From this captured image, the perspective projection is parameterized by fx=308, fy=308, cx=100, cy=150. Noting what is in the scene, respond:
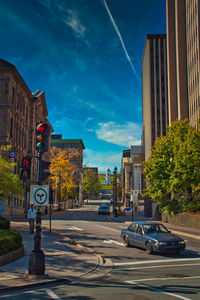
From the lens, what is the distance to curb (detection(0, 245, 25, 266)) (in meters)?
11.5

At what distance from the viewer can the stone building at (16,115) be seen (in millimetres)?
44281

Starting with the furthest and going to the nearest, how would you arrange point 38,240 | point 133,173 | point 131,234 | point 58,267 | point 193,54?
point 133,173 < point 193,54 < point 131,234 < point 58,267 < point 38,240

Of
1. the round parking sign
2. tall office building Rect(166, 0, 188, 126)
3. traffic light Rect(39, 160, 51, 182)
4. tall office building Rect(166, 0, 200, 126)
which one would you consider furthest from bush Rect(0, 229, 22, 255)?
tall office building Rect(166, 0, 188, 126)

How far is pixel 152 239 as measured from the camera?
14797 millimetres

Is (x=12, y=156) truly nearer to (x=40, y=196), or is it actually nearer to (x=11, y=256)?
(x=11, y=256)

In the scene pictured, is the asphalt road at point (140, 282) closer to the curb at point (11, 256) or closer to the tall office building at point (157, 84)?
the curb at point (11, 256)

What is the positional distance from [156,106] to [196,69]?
3514 cm

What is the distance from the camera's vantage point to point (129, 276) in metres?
10.6

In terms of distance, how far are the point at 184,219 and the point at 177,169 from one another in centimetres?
585

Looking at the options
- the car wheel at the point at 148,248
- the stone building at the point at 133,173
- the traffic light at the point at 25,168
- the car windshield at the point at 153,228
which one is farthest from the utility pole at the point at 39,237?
the stone building at the point at 133,173

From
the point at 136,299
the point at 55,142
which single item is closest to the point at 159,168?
the point at 136,299

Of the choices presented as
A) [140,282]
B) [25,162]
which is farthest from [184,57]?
[140,282]

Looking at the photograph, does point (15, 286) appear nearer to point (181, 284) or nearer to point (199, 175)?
point (181, 284)

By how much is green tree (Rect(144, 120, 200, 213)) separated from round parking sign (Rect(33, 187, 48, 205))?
22.2 meters
